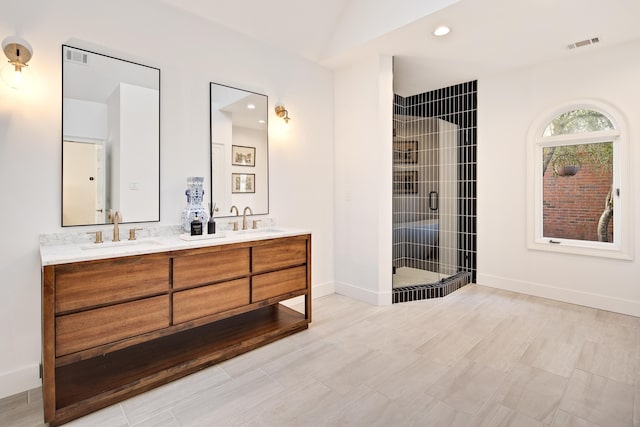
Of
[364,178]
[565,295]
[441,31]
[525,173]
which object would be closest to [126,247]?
[364,178]

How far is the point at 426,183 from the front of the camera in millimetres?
4641

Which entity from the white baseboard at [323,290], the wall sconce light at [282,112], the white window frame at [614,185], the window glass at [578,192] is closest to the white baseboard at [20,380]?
the white baseboard at [323,290]

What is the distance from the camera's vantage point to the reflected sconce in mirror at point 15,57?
1937 mm

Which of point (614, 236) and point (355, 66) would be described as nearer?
point (614, 236)

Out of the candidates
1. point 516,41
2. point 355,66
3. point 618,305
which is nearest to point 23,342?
point 355,66

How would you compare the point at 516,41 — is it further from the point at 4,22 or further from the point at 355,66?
the point at 4,22

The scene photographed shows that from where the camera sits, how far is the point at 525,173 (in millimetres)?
3943

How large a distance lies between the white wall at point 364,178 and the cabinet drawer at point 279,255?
39.0 inches

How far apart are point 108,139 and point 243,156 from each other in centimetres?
111

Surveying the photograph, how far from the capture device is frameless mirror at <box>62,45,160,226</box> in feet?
7.39

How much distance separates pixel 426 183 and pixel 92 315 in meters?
4.04

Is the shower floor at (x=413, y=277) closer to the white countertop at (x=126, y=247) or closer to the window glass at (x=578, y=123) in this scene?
the white countertop at (x=126, y=247)

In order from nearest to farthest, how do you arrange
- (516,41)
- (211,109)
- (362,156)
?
(211,109) → (516,41) → (362,156)

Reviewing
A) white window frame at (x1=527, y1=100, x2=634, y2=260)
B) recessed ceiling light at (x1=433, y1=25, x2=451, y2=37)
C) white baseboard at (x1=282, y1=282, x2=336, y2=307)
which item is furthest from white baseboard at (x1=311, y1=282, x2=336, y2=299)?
recessed ceiling light at (x1=433, y1=25, x2=451, y2=37)
